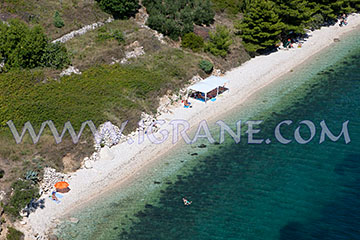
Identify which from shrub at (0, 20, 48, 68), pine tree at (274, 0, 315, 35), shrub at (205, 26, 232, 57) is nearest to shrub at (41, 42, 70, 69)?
shrub at (0, 20, 48, 68)

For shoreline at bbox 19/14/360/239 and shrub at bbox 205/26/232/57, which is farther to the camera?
shrub at bbox 205/26/232/57

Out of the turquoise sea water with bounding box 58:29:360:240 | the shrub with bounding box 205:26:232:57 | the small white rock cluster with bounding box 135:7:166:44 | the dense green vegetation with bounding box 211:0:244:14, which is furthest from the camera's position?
the dense green vegetation with bounding box 211:0:244:14

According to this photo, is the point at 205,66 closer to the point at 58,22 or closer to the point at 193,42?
the point at 193,42

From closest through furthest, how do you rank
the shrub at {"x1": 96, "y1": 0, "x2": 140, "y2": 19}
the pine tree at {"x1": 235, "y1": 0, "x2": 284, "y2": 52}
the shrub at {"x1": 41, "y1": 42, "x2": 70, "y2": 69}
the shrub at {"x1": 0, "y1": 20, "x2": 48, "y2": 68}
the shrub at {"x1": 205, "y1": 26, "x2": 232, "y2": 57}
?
the shrub at {"x1": 0, "y1": 20, "x2": 48, "y2": 68}, the shrub at {"x1": 41, "y1": 42, "x2": 70, "y2": 69}, the shrub at {"x1": 205, "y1": 26, "x2": 232, "y2": 57}, the shrub at {"x1": 96, "y1": 0, "x2": 140, "y2": 19}, the pine tree at {"x1": 235, "y1": 0, "x2": 284, "y2": 52}

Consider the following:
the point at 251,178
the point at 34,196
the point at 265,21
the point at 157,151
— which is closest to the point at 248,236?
the point at 251,178

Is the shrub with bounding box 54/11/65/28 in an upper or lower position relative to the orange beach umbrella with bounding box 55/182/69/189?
upper

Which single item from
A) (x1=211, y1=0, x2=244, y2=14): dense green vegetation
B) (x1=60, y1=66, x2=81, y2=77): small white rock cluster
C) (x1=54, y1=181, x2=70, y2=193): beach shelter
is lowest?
(x1=54, y1=181, x2=70, y2=193): beach shelter

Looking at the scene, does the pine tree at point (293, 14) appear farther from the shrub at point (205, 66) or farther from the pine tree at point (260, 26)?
the shrub at point (205, 66)

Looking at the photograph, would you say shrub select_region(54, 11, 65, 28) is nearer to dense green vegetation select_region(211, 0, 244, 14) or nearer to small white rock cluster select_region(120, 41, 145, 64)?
small white rock cluster select_region(120, 41, 145, 64)
